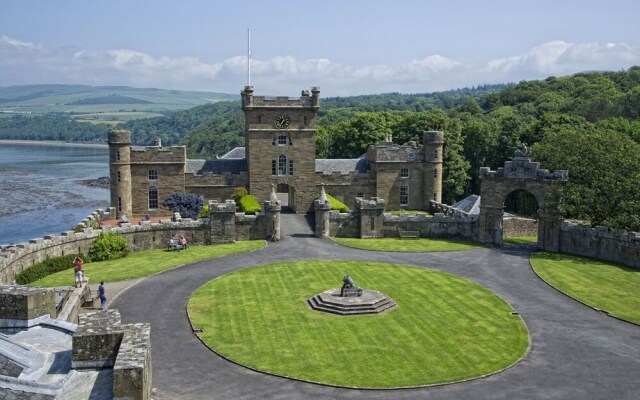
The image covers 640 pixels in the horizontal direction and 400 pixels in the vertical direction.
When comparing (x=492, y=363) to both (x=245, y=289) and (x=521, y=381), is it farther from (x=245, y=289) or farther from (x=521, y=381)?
(x=245, y=289)

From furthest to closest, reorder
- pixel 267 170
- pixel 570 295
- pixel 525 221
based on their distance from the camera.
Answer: pixel 267 170 → pixel 525 221 → pixel 570 295

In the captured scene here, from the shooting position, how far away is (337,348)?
89.4 feet

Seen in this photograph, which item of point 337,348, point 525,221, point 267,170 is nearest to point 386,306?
point 337,348

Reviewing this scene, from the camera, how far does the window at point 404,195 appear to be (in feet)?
214

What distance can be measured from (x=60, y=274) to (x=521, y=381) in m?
28.1

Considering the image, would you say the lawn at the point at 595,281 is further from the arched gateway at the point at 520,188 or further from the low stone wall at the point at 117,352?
the low stone wall at the point at 117,352

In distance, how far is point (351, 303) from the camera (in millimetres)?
32250

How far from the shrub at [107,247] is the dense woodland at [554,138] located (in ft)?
98.0

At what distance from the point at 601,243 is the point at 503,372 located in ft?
72.1

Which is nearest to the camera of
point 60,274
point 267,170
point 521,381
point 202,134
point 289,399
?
point 289,399

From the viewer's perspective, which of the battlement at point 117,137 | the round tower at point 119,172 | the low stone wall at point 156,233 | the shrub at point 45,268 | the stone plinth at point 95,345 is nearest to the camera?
the stone plinth at point 95,345

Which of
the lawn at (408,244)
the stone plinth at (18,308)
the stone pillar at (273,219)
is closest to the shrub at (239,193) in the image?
the stone pillar at (273,219)

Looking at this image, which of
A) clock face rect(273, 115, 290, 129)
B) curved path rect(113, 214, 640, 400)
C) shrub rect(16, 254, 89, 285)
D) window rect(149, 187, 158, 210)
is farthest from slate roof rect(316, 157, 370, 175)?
shrub rect(16, 254, 89, 285)

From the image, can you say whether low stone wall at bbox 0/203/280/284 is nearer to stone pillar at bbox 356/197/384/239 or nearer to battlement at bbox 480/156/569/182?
stone pillar at bbox 356/197/384/239
